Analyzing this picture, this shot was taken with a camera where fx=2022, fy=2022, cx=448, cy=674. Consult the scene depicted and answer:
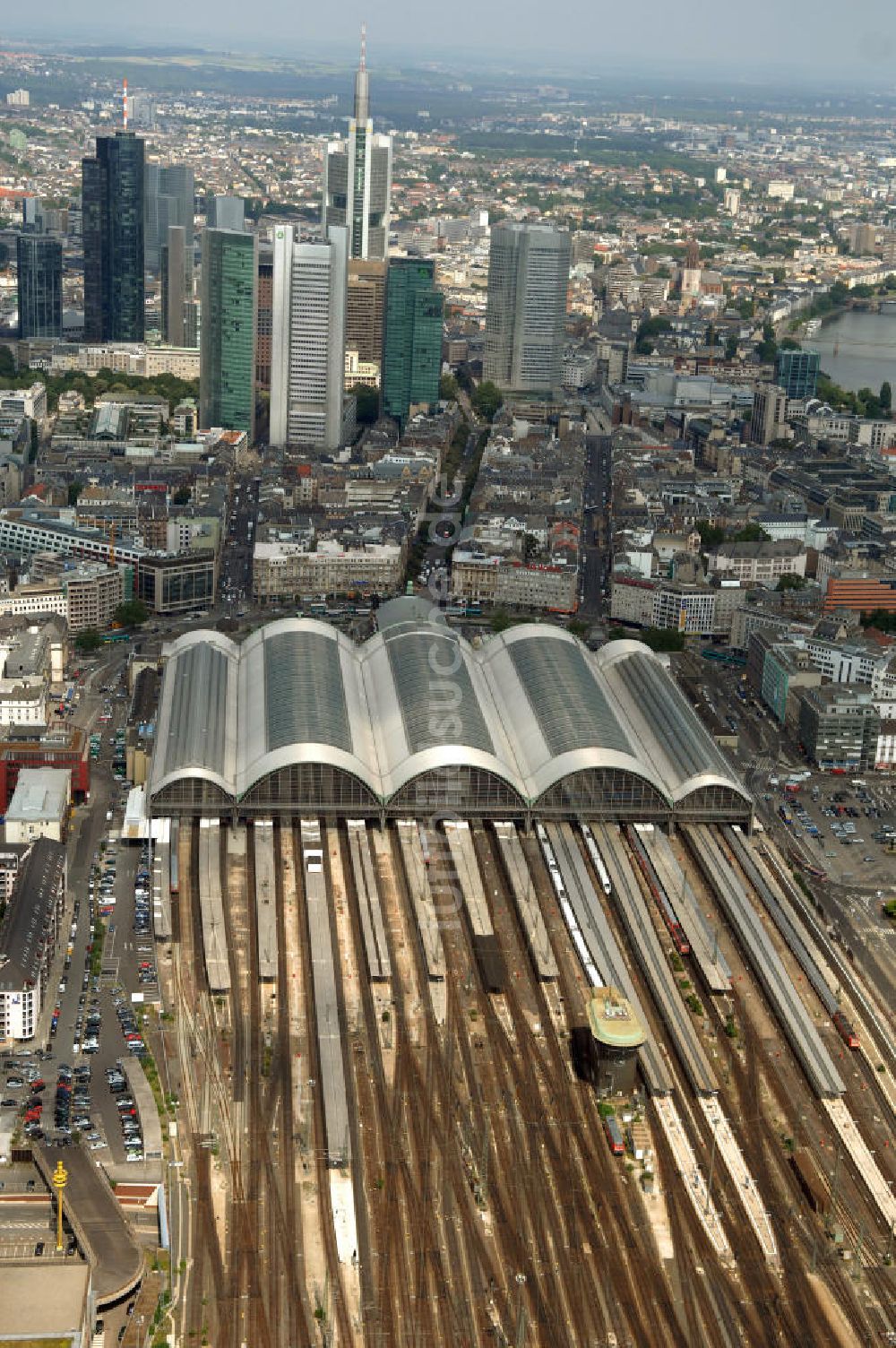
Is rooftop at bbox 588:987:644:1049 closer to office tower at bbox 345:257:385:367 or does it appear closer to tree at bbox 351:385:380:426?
tree at bbox 351:385:380:426

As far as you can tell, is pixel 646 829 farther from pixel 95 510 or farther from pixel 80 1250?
pixel 95 510

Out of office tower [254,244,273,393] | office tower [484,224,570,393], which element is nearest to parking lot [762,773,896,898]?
office tower [254,244,273,393]

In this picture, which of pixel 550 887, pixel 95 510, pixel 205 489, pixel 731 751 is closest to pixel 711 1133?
pixel 550 887

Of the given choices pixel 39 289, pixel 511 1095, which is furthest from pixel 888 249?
pixel 511 1095

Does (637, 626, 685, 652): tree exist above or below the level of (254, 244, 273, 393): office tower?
below

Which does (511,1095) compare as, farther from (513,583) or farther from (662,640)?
(513,583)

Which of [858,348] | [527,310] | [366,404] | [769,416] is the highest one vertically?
[527,310]
